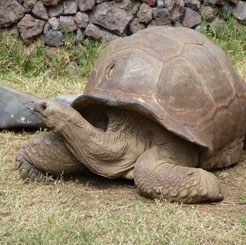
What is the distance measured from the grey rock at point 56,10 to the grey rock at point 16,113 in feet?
7.02

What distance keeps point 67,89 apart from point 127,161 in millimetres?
2882

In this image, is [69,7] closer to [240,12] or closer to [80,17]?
[80,17]

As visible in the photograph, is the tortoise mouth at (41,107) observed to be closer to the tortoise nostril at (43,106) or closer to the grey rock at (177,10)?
the tortoise nostril at (43,106)

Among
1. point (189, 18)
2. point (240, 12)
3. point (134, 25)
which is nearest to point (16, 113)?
point (134, 25)

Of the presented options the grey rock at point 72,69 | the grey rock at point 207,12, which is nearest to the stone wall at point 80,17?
the grey rock at point 72,69

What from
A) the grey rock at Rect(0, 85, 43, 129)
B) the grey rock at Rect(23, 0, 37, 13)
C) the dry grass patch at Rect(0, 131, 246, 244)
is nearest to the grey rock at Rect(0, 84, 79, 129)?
the grey rock at Rect(0, 85, 43, 129)

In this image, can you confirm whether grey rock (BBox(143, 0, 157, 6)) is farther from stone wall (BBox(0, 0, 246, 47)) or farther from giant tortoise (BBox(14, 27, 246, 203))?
giant tortoise (BBox(14, 27, 246, 203))

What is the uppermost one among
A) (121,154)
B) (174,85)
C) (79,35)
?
(174,85)

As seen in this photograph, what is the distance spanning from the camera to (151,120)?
135 inches

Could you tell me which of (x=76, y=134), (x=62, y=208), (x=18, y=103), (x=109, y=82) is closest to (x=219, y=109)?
(x=109, y=82)

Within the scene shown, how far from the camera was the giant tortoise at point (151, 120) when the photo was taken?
10.6ft

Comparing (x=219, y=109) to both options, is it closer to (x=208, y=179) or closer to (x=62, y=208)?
(x=208, y=179)

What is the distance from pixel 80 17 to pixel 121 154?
12.2 ft

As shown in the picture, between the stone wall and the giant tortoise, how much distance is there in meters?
3.05
